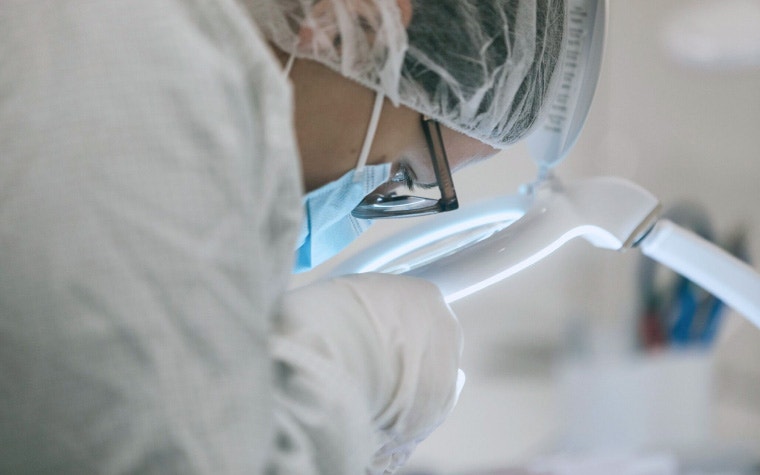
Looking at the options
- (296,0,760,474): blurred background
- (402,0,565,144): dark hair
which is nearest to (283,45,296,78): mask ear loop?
(402,0,565,144): dark hair

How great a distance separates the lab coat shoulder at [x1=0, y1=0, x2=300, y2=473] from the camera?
0.54 metres

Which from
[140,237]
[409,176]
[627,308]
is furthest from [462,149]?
[627,308]

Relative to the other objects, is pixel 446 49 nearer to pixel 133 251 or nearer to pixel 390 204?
pixel 390 204

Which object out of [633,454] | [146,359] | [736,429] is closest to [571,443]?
[633,454]

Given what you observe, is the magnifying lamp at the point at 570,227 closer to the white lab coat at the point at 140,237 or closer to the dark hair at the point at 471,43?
the dark hair at the point at 471,43

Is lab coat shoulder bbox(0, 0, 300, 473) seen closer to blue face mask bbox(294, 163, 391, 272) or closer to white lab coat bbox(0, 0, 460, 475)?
white lab coat bbox(0, 0, 460, 475)

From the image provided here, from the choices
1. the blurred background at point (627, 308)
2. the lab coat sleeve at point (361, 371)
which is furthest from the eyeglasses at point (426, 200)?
the blurred background at point (627, 308)

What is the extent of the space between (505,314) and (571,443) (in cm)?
35

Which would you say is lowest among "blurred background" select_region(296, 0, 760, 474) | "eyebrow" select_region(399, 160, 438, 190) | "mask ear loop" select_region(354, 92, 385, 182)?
"blurred background" select_region(296, 0, 760, 474)

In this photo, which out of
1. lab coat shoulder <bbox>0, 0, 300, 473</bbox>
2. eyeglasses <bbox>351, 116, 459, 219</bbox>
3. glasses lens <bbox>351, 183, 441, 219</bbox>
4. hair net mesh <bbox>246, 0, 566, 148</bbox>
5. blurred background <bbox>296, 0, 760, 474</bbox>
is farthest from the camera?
blurred background <bbox>296, 0, 760, 474</bbox>

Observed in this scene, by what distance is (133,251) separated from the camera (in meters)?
0.54

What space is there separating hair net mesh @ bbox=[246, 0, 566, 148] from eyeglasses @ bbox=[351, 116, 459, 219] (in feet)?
0.09

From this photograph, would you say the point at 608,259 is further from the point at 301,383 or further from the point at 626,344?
the point at 301,383

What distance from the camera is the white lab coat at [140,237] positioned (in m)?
0.54
